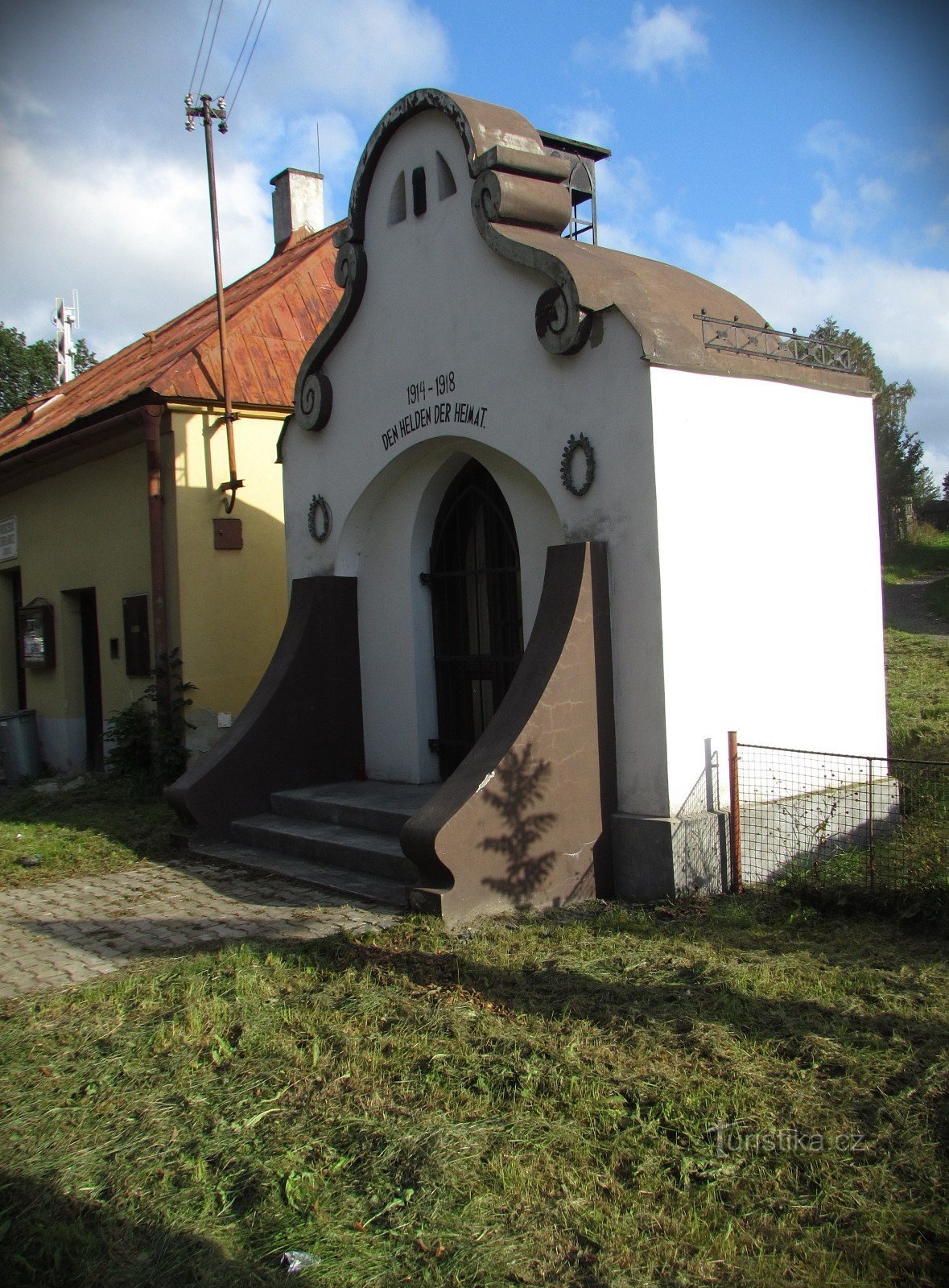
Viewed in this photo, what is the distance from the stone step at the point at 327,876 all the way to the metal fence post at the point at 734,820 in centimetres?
187

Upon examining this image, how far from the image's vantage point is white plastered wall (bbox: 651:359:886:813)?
6.82m

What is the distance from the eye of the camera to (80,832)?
9.80 meters

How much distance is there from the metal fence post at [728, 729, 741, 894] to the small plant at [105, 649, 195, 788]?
6569 mm

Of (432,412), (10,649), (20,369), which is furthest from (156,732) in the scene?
(20,369)

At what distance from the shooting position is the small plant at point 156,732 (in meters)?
11.6

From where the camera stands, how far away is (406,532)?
30.5ft

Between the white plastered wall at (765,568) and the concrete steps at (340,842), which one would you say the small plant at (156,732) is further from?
the white plastered wall at (765,568)

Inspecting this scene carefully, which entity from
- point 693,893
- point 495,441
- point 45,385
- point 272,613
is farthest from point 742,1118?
point 45,385

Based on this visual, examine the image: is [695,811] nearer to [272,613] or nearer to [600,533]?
[600,533]

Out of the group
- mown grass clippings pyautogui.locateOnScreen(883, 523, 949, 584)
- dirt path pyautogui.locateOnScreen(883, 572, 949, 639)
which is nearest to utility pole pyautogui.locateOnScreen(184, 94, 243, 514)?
dirt path pyautogui.locateOnScreen(883, 572, 949, 639)

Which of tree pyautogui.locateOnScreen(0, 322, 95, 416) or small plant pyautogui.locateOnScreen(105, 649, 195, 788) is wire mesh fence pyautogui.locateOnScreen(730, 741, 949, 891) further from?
tree pyautogui.locateOnScreen(0, 322, 95, 416)

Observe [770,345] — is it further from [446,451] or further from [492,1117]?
[492,1117]

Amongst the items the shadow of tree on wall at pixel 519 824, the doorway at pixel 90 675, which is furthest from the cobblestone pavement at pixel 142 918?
the doorway at pixel 90 675

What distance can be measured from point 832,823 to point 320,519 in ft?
16.1
